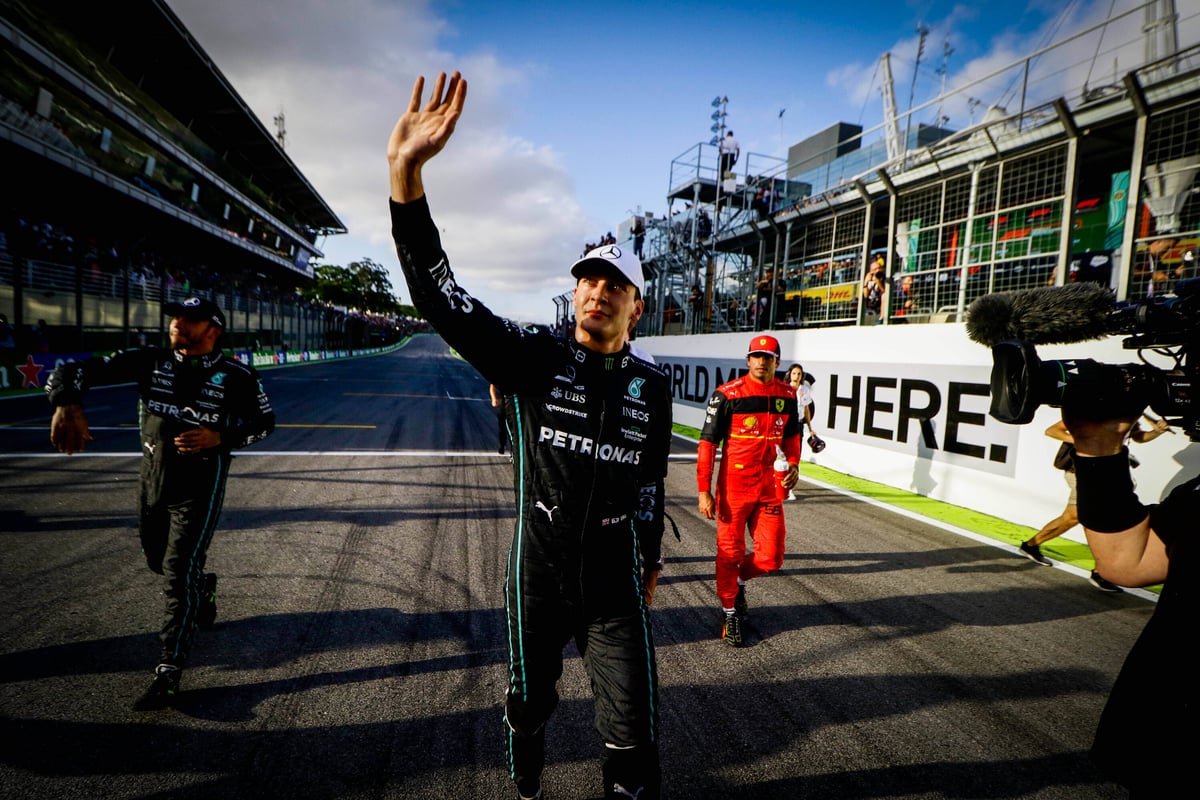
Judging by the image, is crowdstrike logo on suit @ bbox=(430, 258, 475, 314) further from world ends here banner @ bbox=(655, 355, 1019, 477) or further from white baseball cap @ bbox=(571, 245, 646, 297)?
world ends here banner @ bbox=(655, 355, 1019, 477)

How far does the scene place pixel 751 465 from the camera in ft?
13.3

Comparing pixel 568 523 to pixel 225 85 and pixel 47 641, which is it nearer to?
pixel 47 641

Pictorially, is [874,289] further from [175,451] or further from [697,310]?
[175,451]

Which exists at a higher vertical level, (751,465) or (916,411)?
(916,411)

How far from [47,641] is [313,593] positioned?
4.52 ft

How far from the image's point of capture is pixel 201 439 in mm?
3049

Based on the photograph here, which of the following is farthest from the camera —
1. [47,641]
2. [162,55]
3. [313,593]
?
[162,55]

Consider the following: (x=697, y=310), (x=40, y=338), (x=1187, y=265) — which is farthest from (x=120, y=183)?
(x=1187, y=265)

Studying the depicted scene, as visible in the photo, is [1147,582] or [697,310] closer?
→ [1147,582]

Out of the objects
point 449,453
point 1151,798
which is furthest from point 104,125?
point 1151,798

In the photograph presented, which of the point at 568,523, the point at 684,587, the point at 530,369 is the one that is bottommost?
the point at 684,587

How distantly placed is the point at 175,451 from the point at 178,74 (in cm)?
3111

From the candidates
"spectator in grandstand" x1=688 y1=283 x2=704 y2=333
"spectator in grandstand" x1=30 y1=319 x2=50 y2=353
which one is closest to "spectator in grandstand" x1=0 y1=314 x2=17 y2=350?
"spectator in grandstand" x1=30 y1=319 x2=50 y2=353

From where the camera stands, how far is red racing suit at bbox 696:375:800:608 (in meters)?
3.90
